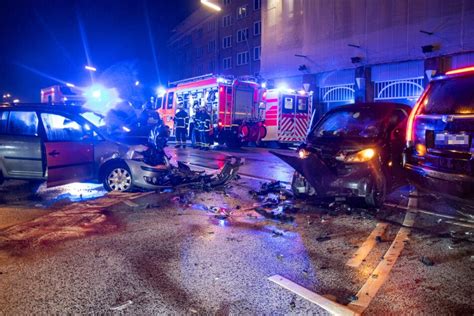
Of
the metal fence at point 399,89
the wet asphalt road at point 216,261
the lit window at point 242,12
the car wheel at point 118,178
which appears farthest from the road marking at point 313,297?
the lit window at point 242,12

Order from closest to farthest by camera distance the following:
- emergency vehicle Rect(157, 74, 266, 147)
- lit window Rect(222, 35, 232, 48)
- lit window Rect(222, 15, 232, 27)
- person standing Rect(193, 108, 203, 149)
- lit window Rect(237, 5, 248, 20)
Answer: emergency vehicle Rect(157, 74, 266, 147), person standing Rect(193, 108, 203, 149), lit window Rect(237, 5, 248, 20), lit window Rect(222, 15, 232, 27), lit window Rect(222, 35, 232, 48)

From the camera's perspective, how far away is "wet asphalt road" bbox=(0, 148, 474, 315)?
3043 millimetres

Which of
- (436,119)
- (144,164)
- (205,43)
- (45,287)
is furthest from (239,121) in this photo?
(205,43)

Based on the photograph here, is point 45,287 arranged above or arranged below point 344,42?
below

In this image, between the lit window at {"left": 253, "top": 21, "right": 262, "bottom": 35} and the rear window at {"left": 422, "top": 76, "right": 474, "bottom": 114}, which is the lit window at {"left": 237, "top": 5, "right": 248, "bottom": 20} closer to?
the lit window at {"left": 253, "top": 21, "right": 262, "bottom": 35}

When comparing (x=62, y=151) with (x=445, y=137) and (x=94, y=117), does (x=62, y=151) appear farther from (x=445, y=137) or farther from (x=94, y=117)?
(x=445, y=137)

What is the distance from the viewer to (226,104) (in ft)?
56.2

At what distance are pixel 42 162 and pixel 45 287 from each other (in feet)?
13.4

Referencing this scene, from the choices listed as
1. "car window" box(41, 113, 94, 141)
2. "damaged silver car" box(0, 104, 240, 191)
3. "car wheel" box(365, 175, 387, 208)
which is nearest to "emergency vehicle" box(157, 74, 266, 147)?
"damaged silver car" box(0, 104, 240, 191)

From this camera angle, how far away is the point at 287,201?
6594 millimetres

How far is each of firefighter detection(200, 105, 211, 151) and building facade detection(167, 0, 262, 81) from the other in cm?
1891

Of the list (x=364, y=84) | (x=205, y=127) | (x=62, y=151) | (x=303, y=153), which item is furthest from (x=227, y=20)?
(x=303, y=153)

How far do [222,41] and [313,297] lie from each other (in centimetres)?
5040

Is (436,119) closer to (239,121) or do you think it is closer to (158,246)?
(158,246)
